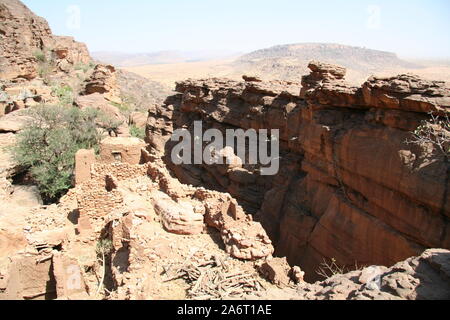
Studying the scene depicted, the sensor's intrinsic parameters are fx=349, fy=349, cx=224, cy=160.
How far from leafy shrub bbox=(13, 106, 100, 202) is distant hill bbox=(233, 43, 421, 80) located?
50180mm

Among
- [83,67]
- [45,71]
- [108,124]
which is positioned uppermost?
[83,67]

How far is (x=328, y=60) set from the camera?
84.5m

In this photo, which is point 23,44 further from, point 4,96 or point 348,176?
point 348,176

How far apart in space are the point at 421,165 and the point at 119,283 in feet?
24.1

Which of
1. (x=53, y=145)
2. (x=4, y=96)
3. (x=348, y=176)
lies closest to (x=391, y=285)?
(x=348, y=176)

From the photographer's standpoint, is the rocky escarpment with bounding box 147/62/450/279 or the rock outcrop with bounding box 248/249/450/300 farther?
the rocky escarpment with bounding box 147/62/450/279

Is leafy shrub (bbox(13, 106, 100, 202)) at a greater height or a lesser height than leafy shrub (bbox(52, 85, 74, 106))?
lesser

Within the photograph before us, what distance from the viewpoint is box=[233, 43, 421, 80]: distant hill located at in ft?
223

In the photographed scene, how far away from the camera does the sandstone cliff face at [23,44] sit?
72.1 ft

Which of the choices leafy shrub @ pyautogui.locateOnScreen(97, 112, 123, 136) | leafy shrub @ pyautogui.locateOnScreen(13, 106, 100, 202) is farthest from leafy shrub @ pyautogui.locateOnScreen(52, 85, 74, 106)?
leafy shrub @ pyautogui.locateOnScreen(13, 106, 100, 202)

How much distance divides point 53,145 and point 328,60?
8126 cm

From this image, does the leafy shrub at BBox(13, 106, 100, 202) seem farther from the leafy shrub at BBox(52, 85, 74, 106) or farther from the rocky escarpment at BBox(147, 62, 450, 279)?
the rocky escarpment at BBox(147, 62, 450, 279)

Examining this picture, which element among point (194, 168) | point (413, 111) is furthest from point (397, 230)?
point (194, 168)

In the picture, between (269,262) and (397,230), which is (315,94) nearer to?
(397,230)
